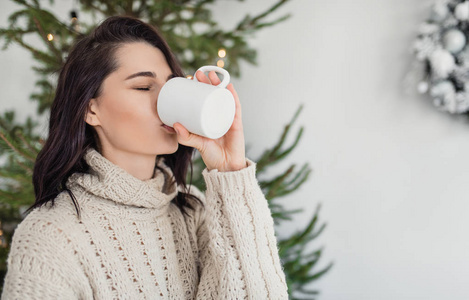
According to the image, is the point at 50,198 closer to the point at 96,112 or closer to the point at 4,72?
the point at 96,112

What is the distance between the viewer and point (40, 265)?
60 cm

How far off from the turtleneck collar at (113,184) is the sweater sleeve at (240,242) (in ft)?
0.46

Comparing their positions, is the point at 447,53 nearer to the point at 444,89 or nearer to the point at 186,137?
the point at 444,89

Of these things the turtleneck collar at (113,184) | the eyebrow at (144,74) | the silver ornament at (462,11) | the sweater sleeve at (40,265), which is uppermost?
the silver ornament at (462,11)

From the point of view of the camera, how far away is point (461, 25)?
3.71 feet

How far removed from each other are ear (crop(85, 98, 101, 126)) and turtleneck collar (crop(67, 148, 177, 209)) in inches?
2.5

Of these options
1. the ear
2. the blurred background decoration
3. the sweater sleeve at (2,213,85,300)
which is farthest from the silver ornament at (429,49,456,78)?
the sweater sleeve at (2,213,85,300)

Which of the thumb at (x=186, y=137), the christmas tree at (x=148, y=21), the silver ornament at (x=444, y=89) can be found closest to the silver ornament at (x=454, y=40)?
the silver ornament at (x=444, y=89)

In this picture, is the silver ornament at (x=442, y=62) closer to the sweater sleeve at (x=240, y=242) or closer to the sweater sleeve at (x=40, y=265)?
the sweater sleeve at (x=240, y=242)

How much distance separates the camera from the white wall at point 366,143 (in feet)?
4.28

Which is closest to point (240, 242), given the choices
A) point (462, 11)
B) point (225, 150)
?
point (225, 150)

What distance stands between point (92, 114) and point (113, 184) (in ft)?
0.55

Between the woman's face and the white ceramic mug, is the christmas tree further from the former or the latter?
the white ceramic mug

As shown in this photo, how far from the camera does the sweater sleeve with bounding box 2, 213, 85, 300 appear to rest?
583mm
